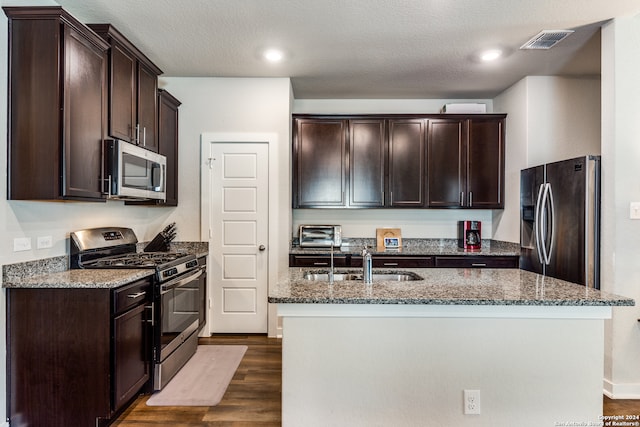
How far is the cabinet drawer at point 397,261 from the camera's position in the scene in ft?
12.4

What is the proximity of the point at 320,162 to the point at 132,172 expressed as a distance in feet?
6.50

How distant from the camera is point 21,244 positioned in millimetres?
2182

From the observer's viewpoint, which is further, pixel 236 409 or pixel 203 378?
pixel 203 378

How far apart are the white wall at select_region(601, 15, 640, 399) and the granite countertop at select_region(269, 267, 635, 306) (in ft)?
2.96

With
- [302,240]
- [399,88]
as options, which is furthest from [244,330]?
[399,88]

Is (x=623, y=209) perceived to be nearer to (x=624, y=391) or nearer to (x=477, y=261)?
(x=624, y=391)

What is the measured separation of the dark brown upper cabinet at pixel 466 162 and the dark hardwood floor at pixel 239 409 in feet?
7.08

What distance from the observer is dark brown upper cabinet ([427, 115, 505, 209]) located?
4066 mm

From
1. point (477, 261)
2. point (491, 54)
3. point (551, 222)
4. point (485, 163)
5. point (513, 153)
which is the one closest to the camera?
point (551, 222)

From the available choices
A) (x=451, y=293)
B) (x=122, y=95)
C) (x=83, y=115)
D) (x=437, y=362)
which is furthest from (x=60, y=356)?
(x=451, y=293)

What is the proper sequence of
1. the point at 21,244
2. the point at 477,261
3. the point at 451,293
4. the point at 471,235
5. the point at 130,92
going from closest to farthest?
1. the point at 451,293
2. the point at 21,244
3. the point at 130,92
4. the point at 477,261
5. the point at 471,235

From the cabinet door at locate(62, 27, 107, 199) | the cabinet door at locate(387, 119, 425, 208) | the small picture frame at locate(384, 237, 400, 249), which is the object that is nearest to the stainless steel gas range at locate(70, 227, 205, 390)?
the cabinet door at locate(62, 27, 107, 199)

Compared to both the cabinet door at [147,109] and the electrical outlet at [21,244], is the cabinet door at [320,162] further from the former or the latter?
the electrical outlet at [21,244]

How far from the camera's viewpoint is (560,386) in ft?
5.84
